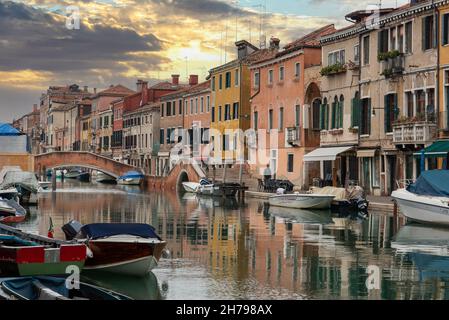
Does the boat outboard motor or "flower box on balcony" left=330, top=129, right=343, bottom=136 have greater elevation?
"flower box on balcony" left=330, top=129, right=343, bottom=136

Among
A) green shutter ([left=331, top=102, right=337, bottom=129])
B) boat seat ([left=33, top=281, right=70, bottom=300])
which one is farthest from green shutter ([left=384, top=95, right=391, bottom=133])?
boat seat ([left=33, top=281, right=70, bottom=300])

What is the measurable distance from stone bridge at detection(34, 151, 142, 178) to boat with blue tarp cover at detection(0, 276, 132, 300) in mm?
58599

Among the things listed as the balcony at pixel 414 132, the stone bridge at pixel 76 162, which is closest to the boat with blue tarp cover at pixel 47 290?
the balcony at pixel 414 132

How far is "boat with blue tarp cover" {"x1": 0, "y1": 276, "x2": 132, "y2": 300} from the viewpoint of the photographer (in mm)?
11359

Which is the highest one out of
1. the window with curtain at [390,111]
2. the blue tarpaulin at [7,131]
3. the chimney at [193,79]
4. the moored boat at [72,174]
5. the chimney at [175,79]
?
the chimney at [175,79]

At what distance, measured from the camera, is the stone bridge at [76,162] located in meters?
71.0

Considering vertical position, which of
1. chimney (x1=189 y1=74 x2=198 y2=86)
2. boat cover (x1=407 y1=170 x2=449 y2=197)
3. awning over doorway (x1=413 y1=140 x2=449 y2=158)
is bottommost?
boat cover (x1=407 y1=170 x2=449 y2=197)

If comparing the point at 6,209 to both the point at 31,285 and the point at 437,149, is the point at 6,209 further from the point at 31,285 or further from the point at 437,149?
the point at 31,285

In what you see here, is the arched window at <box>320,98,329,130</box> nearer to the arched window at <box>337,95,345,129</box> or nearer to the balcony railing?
the arched window at <box>337,95,345,129</box>

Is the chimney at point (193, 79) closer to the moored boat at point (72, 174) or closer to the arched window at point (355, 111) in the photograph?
the moored boat at point (72, 174)

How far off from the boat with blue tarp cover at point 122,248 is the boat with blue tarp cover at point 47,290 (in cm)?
414

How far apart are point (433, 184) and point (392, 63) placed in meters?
11.7
